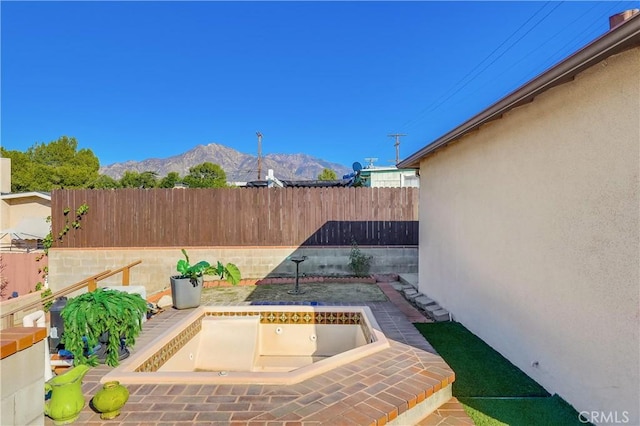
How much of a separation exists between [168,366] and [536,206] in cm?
534

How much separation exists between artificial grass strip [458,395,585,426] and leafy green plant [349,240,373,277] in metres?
7.10

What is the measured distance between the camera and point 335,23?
1420 cm

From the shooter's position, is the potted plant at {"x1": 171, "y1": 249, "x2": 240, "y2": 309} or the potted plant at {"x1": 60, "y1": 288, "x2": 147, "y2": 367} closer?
the potted plant at {"x1": 60, "y1": 288, "x2": 147, "y2": 367}

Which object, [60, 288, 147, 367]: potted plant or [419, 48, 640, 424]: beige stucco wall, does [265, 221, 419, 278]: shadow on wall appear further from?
[60, 288, 147, 367]: potted plant

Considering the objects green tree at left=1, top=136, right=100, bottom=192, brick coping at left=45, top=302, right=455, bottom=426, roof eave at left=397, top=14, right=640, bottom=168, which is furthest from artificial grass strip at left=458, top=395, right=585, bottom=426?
green tree at left=1, top=136, right=100, bottom=192

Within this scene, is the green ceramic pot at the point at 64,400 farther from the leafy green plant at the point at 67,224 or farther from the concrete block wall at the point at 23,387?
the leafy green plant at the point at 67,224

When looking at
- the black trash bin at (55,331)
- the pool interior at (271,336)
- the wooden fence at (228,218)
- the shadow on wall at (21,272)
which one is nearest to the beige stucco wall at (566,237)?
the pool interior at (271,336)

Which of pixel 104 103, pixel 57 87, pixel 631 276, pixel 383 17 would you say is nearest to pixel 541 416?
pixel 631 276

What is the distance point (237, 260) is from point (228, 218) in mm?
1451

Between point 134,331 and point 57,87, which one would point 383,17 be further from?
point 57,87

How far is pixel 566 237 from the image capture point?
3.32 metres

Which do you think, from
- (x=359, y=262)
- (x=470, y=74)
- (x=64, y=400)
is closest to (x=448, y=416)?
(x=64, y=400)

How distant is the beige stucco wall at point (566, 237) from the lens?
2645 millimetres

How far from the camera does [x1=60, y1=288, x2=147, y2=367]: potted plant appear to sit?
12.4ft
